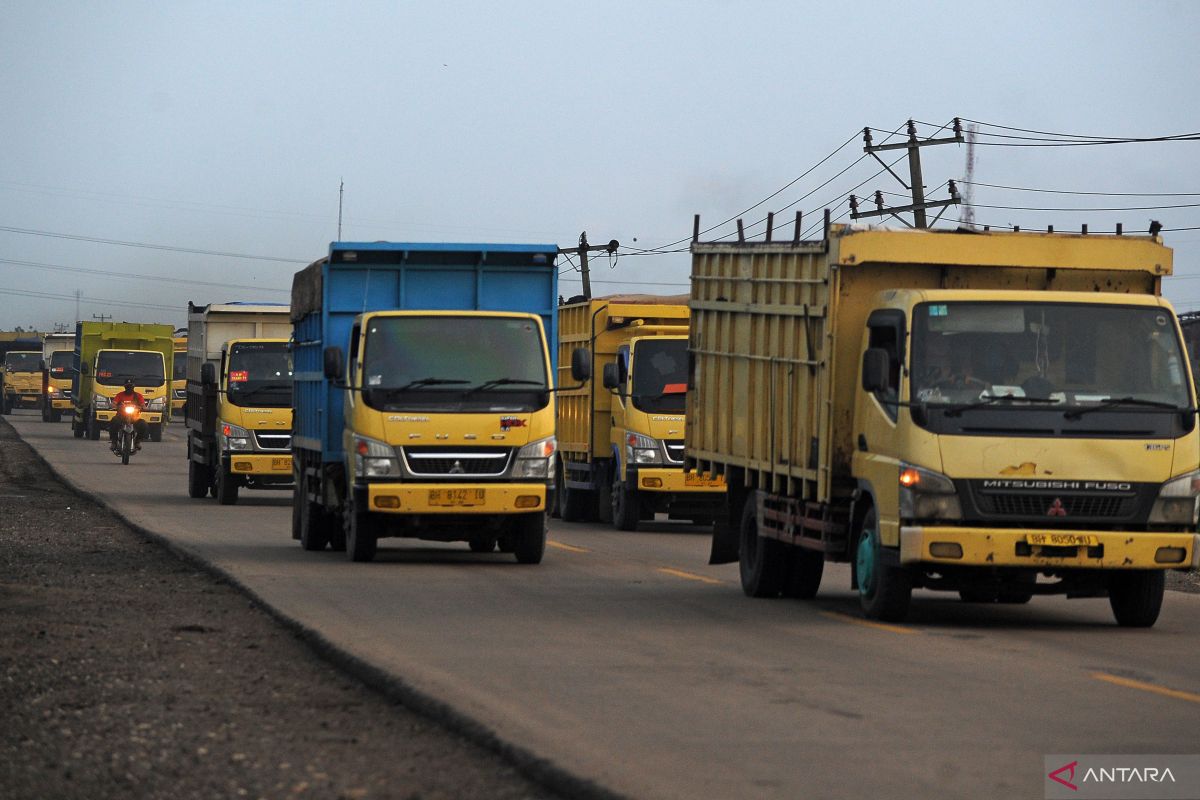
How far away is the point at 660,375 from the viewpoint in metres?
27.1

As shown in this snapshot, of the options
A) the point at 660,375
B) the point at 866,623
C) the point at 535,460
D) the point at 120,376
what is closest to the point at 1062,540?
the point at 866,623

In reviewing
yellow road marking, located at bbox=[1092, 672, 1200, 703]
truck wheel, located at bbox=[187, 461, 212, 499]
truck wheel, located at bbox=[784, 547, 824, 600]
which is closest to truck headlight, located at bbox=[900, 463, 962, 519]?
yellow road marking, located at bbox=[1092, 672, 1200, 703]

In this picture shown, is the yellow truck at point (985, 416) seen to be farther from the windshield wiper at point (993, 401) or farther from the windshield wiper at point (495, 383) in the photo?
the windshield wiper at point (495, 383)

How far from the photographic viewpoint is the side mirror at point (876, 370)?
13.7 meters

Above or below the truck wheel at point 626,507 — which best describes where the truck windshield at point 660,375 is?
above

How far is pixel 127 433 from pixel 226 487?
15276mm

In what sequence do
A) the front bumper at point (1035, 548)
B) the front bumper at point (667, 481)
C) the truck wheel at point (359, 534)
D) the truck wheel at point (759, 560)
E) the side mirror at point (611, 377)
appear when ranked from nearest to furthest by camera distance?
1. the front bumper at point (1035, 548)
2. the truck wheel at point (759, 560)
3. the truck wheel at point (359, 534)
4. the side mirror at point (611, 377)
5. the front bumper at point (667, 481)

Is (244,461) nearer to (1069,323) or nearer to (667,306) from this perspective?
(667,306)

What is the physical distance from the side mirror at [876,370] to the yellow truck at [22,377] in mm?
82738

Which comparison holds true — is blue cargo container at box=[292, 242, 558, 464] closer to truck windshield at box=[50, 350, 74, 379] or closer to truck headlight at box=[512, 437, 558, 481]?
truck headlight at box=[512, 437, 558, 481]

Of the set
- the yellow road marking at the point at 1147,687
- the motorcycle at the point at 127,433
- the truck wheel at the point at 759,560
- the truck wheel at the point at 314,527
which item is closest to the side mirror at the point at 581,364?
the truck wheel at the point at 759,560

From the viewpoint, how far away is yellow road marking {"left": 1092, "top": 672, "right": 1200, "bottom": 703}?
34.5ft

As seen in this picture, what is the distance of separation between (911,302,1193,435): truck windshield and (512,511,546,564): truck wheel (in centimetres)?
659

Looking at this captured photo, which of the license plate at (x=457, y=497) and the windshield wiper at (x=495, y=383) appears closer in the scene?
the license plate at (x=457, y=497)
